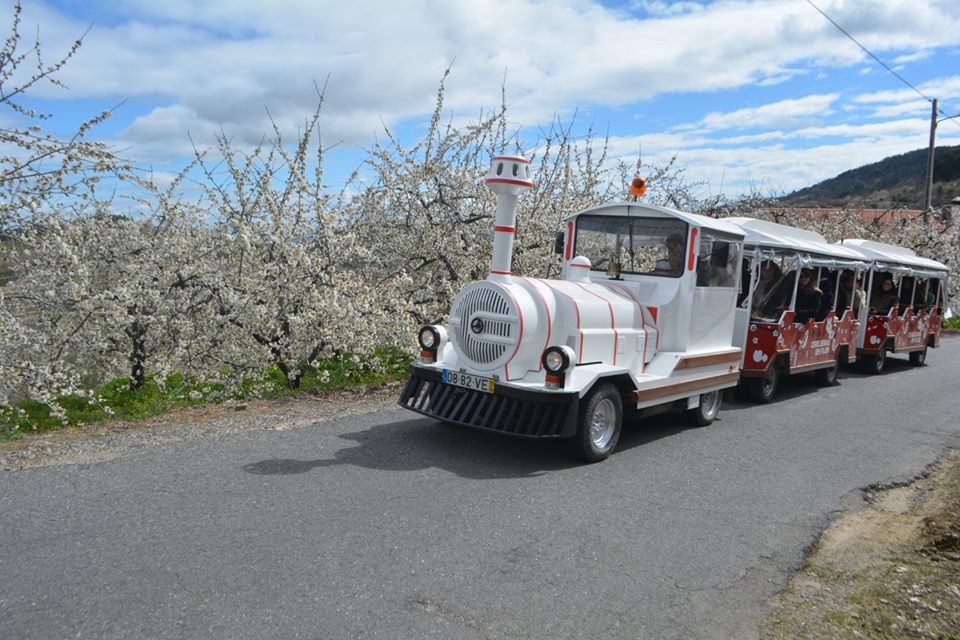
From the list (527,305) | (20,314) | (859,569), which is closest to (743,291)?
(527,305)

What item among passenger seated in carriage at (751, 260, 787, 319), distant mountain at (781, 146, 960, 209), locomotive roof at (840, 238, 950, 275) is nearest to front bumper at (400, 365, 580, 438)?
passenger seated in carriage at (751, 260, 787, 319)

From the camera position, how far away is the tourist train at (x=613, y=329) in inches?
248

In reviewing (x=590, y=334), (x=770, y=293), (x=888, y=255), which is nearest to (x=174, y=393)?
(x=590, y=334)

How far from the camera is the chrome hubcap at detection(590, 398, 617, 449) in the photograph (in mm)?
6504

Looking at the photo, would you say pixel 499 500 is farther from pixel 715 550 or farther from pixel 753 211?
pixel 753 211

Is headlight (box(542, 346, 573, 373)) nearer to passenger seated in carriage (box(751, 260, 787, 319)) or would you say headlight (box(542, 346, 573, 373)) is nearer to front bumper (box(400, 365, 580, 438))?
front bumper (box(400, 365, 580, 438))

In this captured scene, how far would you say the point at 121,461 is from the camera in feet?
18.2

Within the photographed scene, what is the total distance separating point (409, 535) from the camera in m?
4.47

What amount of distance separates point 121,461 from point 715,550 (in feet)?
15.3

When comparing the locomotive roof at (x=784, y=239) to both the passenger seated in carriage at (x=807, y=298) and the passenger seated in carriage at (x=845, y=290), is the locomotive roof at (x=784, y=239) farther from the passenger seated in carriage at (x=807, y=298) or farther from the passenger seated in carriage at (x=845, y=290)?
the passenger seated in carriage at (x=807, y=298)

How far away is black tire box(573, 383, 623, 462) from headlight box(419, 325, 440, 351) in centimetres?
174

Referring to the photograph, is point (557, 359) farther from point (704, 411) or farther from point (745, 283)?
point (745, 283)

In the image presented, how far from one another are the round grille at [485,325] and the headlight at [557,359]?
0.38m

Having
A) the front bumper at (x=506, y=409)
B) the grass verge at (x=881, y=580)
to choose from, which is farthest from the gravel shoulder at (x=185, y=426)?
the grass verge at (x=881, y=580)
